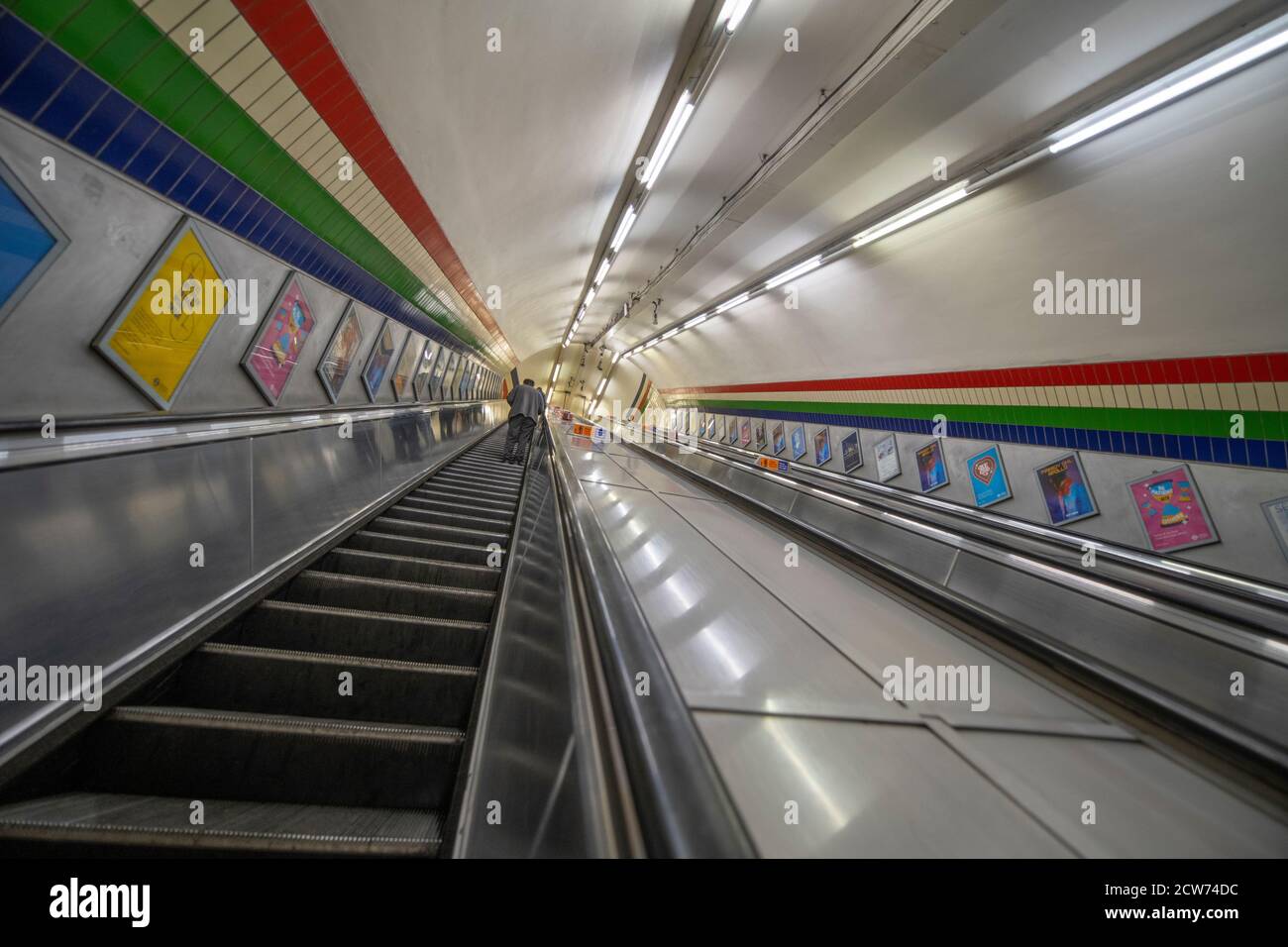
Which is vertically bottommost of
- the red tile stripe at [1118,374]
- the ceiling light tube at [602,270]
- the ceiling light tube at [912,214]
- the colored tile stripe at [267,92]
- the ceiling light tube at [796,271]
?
→ the red tile stripe at [1118,374]

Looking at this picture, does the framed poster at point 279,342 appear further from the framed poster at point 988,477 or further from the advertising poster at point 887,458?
the advertising poster at point 887,458

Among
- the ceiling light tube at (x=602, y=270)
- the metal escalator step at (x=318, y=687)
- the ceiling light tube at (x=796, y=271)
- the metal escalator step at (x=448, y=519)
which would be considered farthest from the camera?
the ceiling light tube at (x=602, y=270)

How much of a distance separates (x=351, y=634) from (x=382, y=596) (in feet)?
1.41

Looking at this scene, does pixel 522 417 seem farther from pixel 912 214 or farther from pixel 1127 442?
pixel 1127 442

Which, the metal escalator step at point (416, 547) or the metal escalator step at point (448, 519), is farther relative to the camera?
the metal escalator step at point (448, 519)

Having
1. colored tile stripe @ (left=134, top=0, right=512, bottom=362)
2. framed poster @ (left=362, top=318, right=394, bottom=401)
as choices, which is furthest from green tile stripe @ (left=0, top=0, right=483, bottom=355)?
framed poster @ (left=362, top=318, right=394, bottom=401)

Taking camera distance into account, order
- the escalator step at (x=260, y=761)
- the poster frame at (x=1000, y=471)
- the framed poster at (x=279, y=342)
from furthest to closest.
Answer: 1. the poster frame at (x=1000, y=471)
2. the framed poster at (x=279, y=342)
3. the escalator step at (x=260, y=761)

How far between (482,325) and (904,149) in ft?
29.8

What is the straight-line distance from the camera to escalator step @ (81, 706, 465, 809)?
150cm

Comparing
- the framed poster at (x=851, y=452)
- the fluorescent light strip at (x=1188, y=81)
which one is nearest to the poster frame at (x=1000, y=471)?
the framed poster at (x=851, y=452)

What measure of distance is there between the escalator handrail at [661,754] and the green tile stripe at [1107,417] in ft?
17.9

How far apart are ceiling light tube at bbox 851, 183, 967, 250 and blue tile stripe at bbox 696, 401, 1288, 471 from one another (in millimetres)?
2834

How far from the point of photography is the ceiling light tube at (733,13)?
12.2ft

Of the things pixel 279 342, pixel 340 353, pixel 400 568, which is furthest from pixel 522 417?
pixel 400 568
